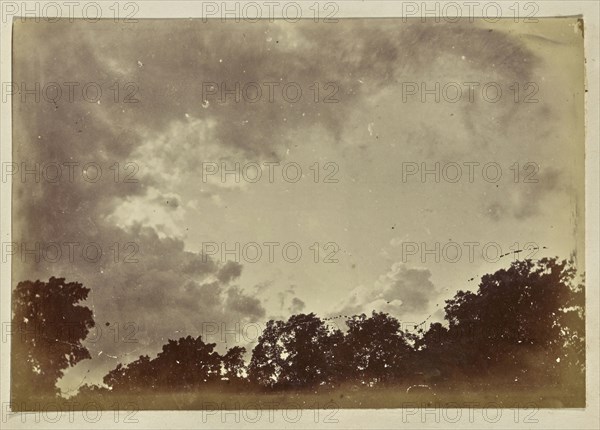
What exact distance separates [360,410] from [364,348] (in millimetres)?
383

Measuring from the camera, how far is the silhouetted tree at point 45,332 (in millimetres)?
2699

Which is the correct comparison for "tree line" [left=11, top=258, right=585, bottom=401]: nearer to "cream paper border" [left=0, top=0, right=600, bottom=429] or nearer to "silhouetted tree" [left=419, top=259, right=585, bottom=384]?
"silhouetted tree" [left=419, top=259, right=585, bottom=384]

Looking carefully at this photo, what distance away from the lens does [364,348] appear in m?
2.72

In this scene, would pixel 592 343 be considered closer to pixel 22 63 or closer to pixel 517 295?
pixel 517 295

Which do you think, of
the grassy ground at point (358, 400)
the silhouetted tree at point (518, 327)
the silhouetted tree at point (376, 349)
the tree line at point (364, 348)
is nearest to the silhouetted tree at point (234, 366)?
the tree line at point (364, 348)

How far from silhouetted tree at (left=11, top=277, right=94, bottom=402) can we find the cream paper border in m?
0.07

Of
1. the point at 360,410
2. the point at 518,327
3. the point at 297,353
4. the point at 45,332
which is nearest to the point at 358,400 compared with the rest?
the point at 360,410

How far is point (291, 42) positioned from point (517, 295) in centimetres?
208

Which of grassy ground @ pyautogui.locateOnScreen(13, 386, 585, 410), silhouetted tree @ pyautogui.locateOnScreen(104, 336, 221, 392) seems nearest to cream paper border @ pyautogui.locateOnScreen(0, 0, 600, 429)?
grassy ground @ pyautogui.locateOnScreen(13, 386, 585, 410)

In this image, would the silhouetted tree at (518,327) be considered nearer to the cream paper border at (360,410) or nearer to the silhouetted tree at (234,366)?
the cream paper border at (360,410)

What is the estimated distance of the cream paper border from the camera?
268 centimetres

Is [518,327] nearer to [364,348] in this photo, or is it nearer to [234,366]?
[364,348]

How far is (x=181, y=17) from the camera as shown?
2691 mm

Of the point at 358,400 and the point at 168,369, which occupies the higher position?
the point at 168,369
